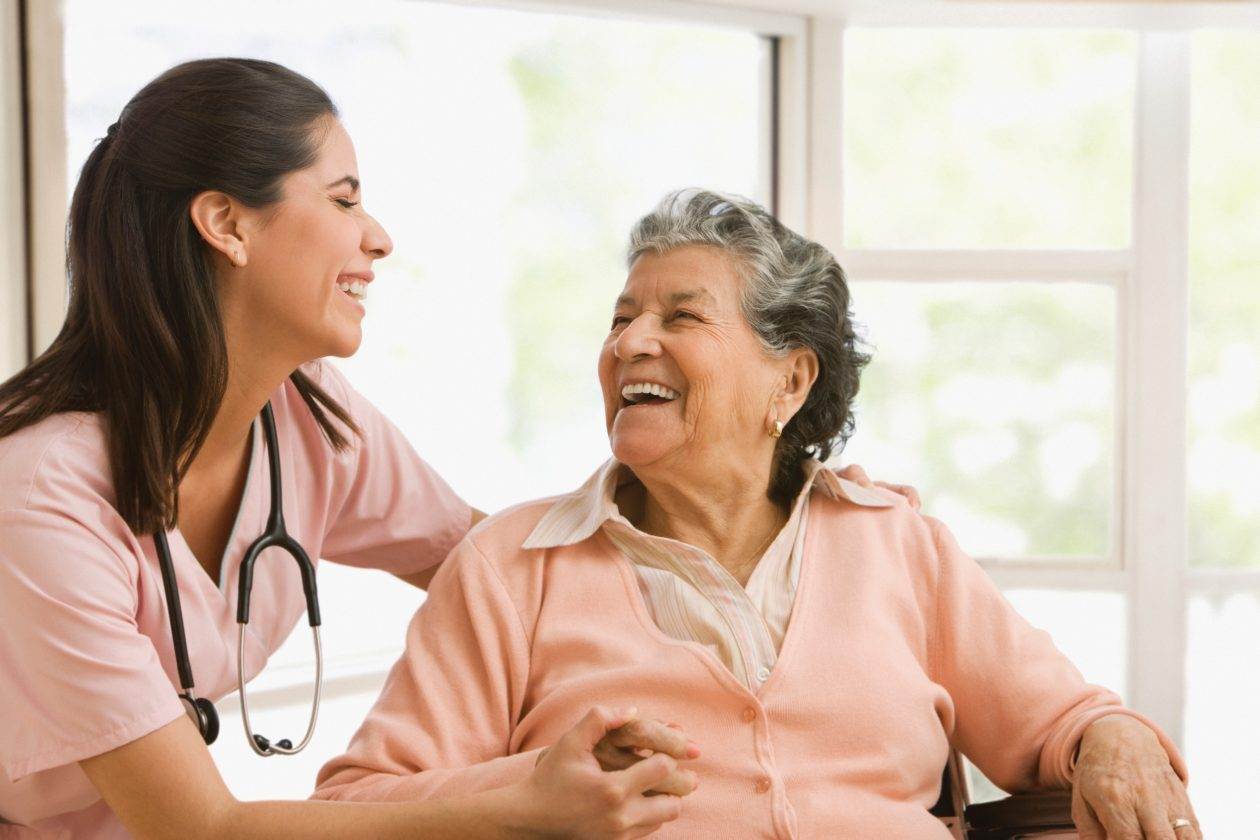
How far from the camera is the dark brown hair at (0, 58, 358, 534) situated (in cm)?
158

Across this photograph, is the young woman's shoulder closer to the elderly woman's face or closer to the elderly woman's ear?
the elderly woman's face

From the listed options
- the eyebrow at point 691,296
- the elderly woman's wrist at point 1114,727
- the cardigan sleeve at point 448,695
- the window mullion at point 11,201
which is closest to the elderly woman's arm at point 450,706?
the cardigan sleeve at point 448,695

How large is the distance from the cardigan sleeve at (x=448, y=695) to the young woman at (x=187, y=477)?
0.13 m

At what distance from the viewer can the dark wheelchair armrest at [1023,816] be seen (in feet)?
5.66

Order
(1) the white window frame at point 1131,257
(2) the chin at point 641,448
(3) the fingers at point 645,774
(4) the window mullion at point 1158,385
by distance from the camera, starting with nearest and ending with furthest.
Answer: (3) the fingers at point 645,774 → (2) the chin at point 641,448 → (1) the white window frame at point 1131,257 → (4) the window mullion at point 1158,385

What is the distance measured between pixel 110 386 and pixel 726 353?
0.79 m

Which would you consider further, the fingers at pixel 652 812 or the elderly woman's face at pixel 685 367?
the elderly woman's face at pixel 685 367

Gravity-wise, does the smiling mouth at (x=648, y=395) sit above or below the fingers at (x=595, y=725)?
above

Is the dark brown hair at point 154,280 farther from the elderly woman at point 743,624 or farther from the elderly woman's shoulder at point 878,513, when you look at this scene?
the elderly woman's shoulder at point 878,513

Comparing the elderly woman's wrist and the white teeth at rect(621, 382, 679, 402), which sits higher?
the white teeth at rect(621, 382, 679, 402)

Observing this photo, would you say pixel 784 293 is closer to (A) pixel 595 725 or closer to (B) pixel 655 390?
(B) pixel 655 390

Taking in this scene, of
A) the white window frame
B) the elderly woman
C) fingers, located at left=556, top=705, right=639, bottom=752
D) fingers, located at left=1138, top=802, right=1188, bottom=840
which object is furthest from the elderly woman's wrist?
the white window frame

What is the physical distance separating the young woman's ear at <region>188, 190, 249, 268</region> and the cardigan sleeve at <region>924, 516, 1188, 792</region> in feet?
3.37

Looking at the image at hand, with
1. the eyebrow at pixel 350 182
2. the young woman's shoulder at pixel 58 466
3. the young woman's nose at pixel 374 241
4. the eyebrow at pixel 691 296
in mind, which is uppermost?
the eyebrow at pixel 350 182
